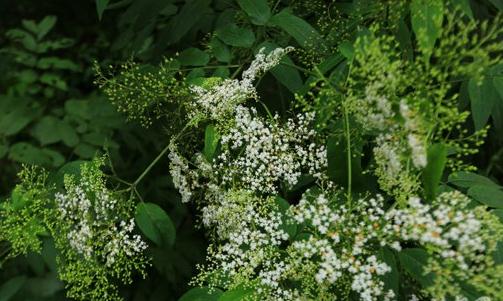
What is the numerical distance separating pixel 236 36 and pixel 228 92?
312mm

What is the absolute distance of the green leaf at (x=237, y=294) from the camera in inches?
65.9

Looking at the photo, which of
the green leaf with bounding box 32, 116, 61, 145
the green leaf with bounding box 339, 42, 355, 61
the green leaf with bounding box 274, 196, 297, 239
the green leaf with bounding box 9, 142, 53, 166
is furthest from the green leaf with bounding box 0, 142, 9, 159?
the green leaf with bounding box 339, 42, 355, 61

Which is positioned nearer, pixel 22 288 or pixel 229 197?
pixel 229 197

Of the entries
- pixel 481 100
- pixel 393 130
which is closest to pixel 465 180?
pixel 481 100

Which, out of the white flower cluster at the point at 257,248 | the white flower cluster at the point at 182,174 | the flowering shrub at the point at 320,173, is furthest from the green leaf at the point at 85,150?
the white flower cluster at the point at 257,248

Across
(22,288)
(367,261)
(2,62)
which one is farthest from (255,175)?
(2,62)

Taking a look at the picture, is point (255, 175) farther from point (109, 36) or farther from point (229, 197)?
point (109, 36)

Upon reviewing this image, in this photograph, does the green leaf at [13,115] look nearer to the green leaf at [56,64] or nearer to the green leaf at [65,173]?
the green leaf at [56,64]

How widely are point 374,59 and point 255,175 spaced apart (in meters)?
0.59

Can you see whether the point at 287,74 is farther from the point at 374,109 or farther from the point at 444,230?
the point at 444,230

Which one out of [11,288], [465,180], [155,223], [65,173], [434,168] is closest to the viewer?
[434,168]

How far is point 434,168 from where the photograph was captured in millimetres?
1396

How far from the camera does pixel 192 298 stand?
182 centimetres

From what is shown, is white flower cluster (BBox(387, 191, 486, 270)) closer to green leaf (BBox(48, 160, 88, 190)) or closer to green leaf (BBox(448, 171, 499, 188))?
green leaf (BBox(448, 171, 499, 188))
